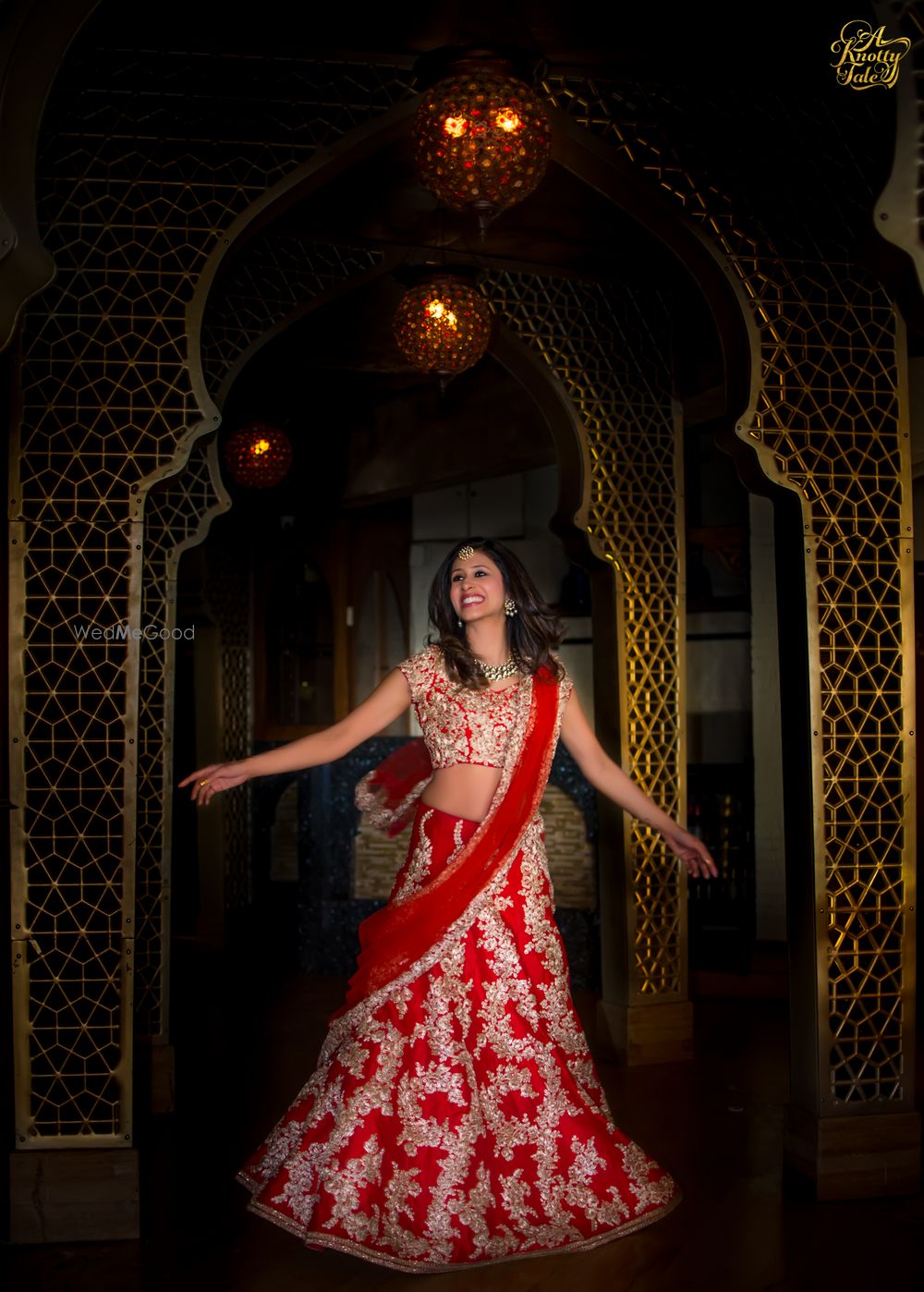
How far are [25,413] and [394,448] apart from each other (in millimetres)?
5791

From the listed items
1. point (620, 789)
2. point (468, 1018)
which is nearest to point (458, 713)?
point (620, 789)

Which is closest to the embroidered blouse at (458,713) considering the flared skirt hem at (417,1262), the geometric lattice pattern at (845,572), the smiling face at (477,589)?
the smiling face at (477,589)

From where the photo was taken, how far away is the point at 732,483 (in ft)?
25.5

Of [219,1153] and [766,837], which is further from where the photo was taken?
[766,837]

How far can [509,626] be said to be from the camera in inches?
145

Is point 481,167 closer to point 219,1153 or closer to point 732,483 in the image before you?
point 219,1153

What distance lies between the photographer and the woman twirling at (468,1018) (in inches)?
129

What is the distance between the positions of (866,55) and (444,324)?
192cm

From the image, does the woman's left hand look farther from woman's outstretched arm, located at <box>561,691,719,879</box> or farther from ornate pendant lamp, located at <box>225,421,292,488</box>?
ornate pendant lamp, located at <box>225,421,292,488</box>

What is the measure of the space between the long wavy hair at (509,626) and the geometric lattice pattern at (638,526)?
1.74m

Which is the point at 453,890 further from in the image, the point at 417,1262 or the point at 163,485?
the point at 163,485

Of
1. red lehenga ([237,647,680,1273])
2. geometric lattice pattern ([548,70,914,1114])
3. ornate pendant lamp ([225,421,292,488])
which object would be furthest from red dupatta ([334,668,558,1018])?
ornate pendant lamp ([225,421,292,488])

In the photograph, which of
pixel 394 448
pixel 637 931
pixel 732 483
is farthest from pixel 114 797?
pixel 394 448

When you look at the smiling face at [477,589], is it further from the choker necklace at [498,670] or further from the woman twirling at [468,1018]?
the choker necklace at [498,670]
